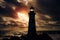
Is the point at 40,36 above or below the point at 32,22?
below

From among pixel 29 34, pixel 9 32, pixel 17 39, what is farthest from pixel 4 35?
pixel 29 34

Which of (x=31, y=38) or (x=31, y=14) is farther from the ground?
(x=31, y=14)

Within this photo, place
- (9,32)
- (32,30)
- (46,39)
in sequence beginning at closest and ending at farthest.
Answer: (32,30)
(46,39)
(9,32)

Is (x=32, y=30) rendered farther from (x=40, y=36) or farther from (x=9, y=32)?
(x=9, y=32)

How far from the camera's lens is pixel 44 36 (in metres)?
31.5

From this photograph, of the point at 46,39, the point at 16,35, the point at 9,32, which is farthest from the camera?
the point at 9,32

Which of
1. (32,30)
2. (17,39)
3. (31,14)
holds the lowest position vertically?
(17,39)

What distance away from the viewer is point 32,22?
2941 cm

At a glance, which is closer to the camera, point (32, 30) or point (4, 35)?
point (32, 30)

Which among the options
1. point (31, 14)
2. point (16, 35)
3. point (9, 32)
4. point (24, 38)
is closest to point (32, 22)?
point (31, 14)

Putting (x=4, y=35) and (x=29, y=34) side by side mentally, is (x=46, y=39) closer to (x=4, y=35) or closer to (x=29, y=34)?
(x=29, y=34)

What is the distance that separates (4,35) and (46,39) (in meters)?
A: 10.4

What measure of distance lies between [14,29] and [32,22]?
816cm

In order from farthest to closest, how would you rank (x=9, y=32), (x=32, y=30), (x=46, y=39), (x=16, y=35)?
(x=9, y=32) → (x=16, y=35) → (x=46, y=39) → (x=32, y=30)
